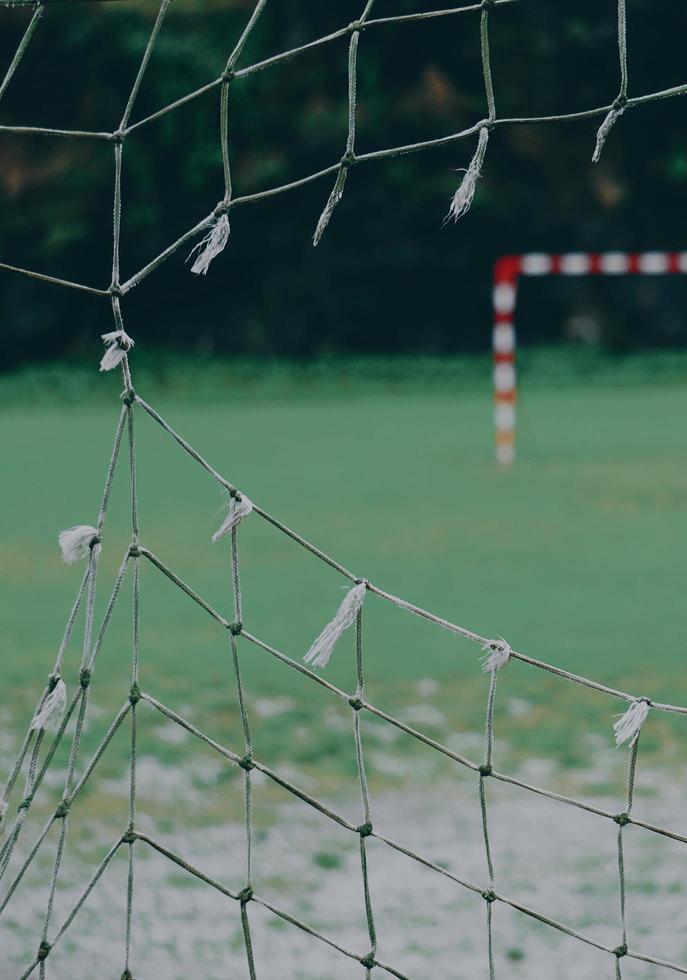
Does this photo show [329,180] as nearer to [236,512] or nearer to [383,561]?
[383,561]

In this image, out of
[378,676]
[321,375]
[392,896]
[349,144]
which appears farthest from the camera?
[321,375]

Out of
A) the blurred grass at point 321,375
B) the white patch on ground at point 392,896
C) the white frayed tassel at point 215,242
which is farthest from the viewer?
the blurred grass at point 321,375

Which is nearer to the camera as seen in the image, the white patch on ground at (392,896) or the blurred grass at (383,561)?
the white patch on ground at (392,896)

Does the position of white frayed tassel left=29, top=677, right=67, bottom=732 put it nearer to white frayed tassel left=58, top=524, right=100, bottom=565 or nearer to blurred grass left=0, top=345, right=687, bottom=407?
white frayed tassel left=58, top=524, right=100, bottom=565

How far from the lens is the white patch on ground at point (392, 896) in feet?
7.84

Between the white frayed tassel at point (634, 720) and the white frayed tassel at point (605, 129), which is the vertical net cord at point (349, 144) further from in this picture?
the white frayed tassel at point (634, 720)

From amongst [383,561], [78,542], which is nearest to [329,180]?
[383,561]

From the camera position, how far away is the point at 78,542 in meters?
1.87

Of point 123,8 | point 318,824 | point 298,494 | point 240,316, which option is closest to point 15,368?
point 240,316

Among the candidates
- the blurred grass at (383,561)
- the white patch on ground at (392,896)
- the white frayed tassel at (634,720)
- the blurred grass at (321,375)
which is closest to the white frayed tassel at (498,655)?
the white frayed tassel at (634,720)

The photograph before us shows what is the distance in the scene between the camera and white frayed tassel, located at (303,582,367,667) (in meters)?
1.86

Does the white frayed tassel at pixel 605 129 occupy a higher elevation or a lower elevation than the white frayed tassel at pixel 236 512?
higher

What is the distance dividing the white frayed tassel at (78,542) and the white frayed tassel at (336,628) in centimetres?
26

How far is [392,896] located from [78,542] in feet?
3.35
